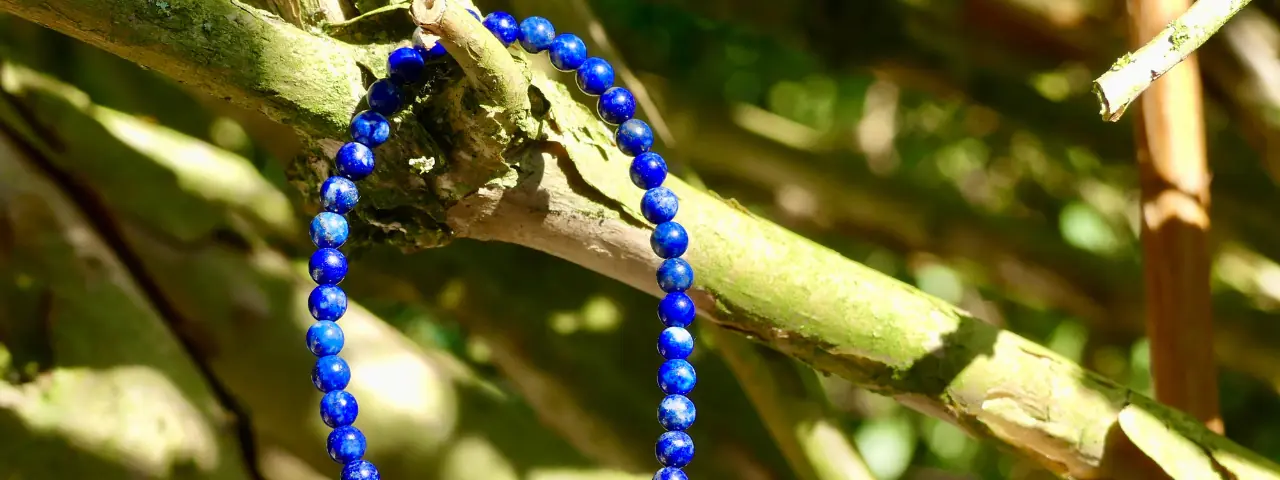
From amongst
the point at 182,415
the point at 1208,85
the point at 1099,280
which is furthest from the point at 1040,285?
the point at 182,415

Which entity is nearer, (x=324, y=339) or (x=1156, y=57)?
(x=1156, y=57)

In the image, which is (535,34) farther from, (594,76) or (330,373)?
(330,373)

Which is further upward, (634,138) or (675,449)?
(634,138)

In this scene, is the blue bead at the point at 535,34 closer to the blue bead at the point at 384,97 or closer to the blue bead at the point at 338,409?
the blue bead at the point at 384,97

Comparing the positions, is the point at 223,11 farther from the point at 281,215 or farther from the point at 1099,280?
the point at 1099,280

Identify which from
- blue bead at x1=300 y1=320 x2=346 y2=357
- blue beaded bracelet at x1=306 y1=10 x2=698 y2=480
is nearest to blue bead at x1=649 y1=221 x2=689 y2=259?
blue beaded bracelet at x1=306 y1=10 x2=698 y2=480

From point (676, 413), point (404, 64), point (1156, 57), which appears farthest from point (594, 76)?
point (1156, 57)
